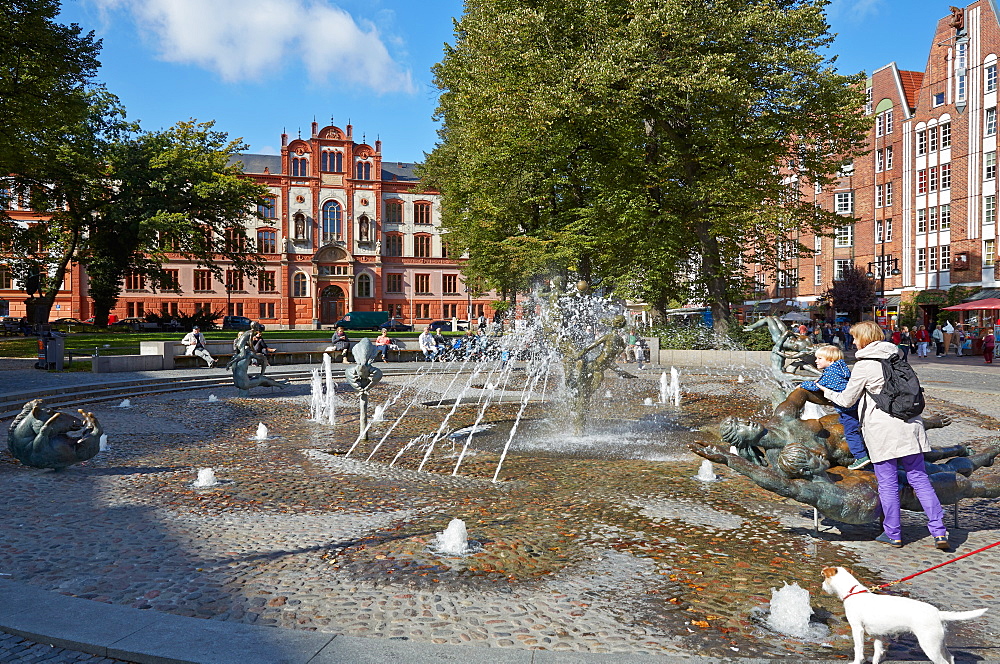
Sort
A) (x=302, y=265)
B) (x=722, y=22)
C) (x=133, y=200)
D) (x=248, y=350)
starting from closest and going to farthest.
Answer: (x=248, y=350), (x=722, y=22), (x=133, y=200), (x=302, y=265)

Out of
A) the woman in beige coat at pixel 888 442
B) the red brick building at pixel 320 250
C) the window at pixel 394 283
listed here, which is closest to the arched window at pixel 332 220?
the red brick building at pixel 320 250

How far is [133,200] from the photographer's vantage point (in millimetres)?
37938

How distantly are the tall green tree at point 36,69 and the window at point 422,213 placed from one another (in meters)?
43.6

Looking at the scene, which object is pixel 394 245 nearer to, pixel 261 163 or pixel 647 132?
pixel 261 163

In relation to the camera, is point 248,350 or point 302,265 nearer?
point 248,350

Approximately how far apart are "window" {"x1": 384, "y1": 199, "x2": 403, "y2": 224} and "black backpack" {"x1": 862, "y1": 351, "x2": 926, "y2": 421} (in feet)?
206

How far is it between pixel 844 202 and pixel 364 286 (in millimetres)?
41959

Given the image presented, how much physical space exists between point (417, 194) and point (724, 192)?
45.7 meters

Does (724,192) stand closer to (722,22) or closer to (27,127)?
(722,22)

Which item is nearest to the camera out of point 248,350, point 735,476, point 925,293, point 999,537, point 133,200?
point 999,537

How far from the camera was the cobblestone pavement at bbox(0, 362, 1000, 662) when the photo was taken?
4.25 metres

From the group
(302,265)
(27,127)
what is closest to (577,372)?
(27,127)

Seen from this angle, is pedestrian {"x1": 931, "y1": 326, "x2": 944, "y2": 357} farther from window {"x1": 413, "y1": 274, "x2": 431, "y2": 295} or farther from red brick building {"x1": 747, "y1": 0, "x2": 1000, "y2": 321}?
window {"x1": 413, "y1": 274, "x2": 431, "y2": 295}

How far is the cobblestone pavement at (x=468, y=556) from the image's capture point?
13.9 feet
